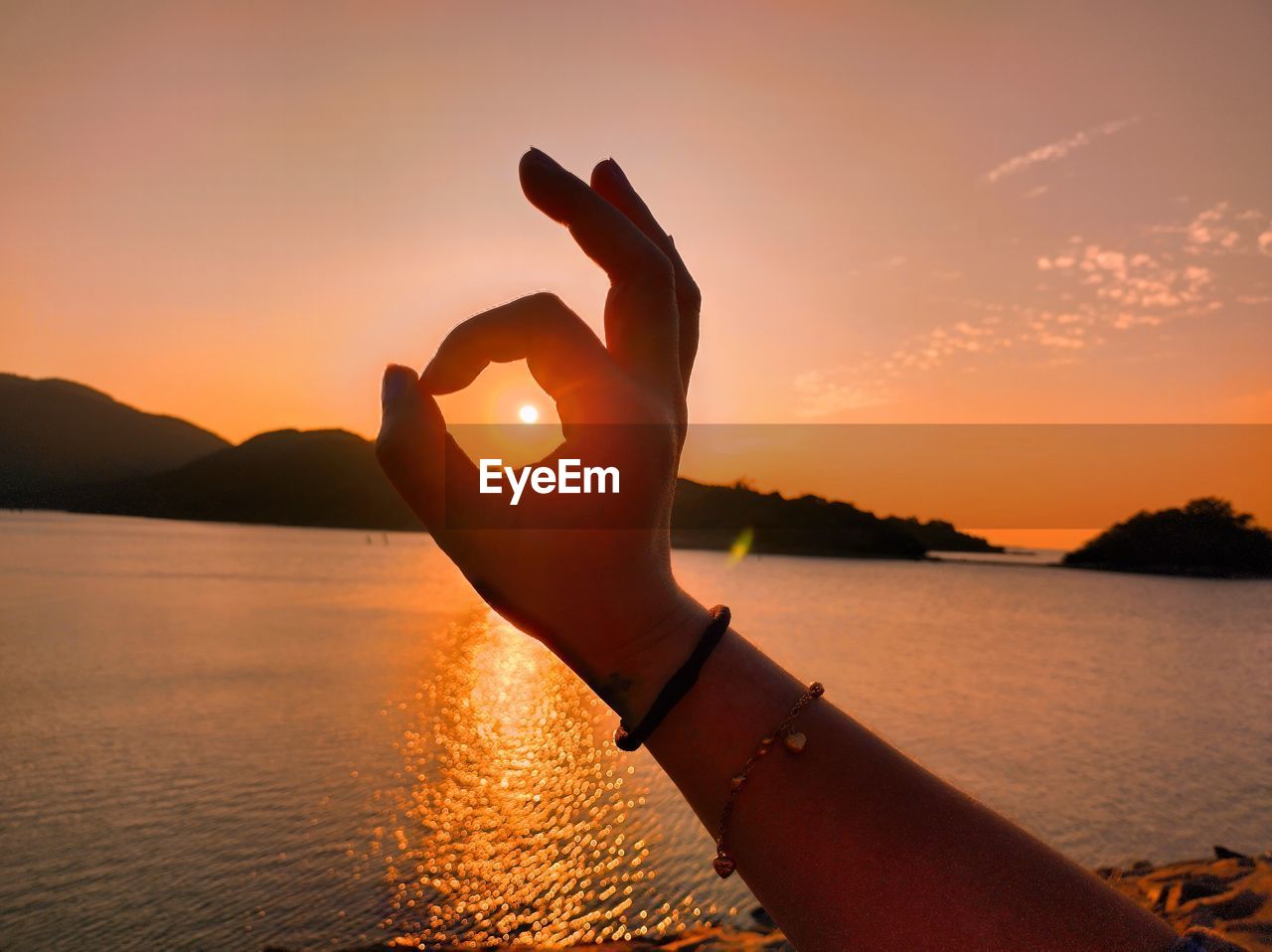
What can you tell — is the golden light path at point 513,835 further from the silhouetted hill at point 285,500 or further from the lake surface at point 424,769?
the silhouetted hill at point 285,500

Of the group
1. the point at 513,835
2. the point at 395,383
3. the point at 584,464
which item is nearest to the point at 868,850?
the point at 584,464

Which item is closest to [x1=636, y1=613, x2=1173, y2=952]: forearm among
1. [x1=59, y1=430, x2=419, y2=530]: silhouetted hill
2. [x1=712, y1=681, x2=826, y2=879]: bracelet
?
[x1=712, y1=681, x2=826, y2=879]: bracelet

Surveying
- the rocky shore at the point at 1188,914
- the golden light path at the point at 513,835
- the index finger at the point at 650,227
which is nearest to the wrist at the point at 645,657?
the index finger at the point at 650,227

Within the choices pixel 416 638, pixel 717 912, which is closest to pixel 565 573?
pixel 717 912

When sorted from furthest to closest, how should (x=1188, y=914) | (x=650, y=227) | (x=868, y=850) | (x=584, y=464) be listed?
(x=1188, y=914)
(x=650, y=227)
(x=584, y=464)
(x=868, y=850)

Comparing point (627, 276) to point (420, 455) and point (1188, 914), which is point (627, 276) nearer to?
point (420, 455)

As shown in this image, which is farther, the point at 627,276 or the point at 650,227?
the point at 650,227
